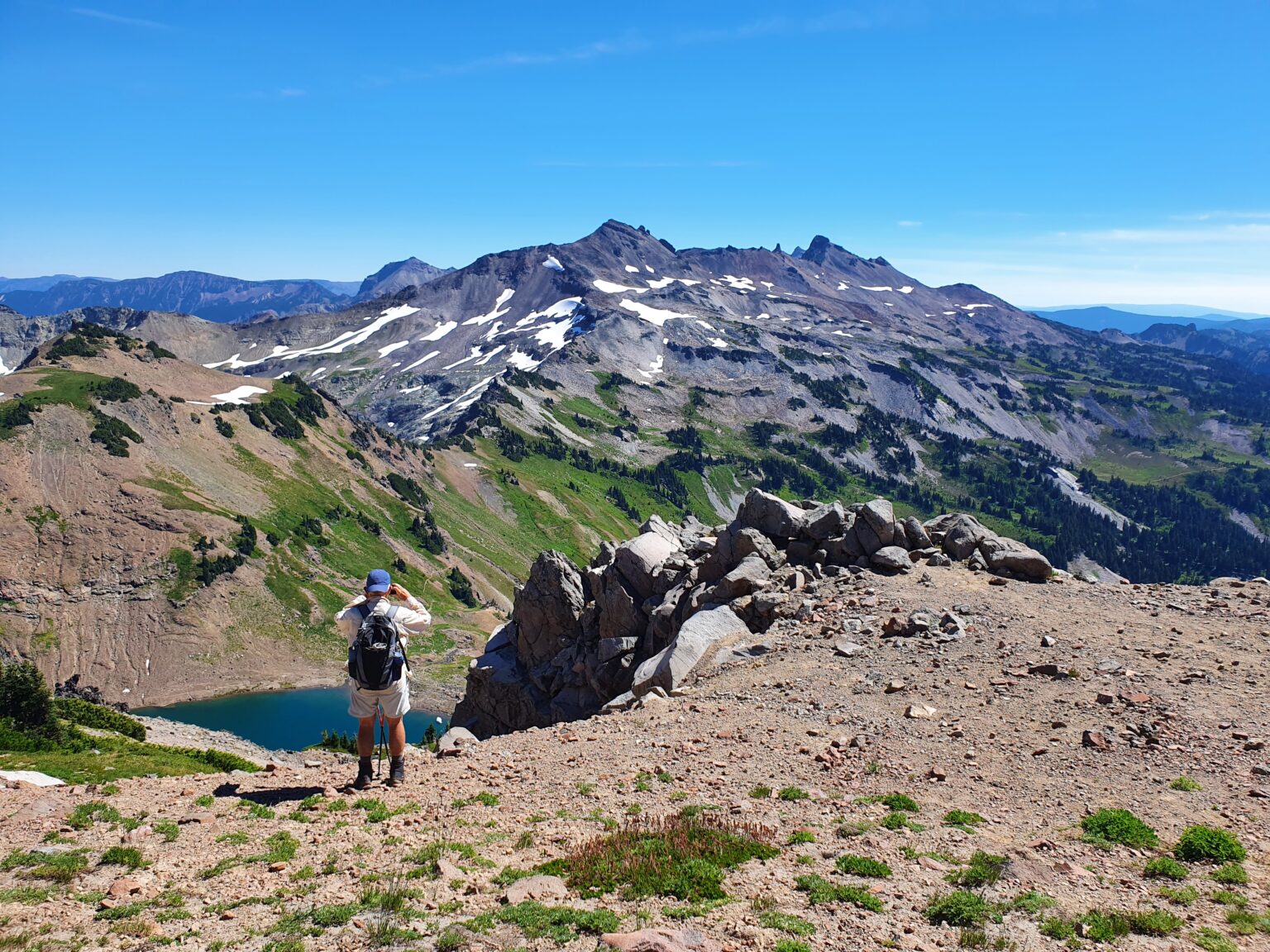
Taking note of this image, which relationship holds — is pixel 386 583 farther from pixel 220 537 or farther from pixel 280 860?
pixel 220 537

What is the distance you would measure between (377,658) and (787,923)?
8.43m

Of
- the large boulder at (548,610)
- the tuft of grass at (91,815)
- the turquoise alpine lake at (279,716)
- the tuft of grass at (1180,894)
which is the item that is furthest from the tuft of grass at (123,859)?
the turquoise alpine lake at (279,716)

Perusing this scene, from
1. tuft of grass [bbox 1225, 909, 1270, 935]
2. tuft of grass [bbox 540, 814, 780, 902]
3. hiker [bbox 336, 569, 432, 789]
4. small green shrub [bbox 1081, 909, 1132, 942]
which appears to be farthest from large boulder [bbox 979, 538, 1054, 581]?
hiker [bbox 336, 569, 432, 789]

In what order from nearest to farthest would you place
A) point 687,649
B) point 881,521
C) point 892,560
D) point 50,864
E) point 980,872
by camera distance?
point 50,864 → point 980,872 → point 687,649 → point 892,560 → point 881,521

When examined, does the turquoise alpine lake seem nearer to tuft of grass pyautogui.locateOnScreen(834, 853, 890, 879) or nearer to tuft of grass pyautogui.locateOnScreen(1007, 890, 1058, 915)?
tuft of grass pyautogui.locateOnScreen(834, 853, 890, 879)

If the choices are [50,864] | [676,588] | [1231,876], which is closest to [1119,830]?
[1231,876]

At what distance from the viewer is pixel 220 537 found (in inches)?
4163

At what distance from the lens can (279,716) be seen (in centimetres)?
8644

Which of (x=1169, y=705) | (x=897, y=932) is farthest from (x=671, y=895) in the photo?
(x=1169, y=705)

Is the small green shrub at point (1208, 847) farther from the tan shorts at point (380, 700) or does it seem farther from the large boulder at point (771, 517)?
the large boulder at point (771, 517)

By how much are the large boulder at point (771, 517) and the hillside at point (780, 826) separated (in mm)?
11114

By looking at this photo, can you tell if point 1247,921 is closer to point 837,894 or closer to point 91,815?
point 837,894

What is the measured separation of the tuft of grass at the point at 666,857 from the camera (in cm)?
1111

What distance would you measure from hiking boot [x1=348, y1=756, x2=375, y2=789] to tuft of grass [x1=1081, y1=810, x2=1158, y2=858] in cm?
1344
